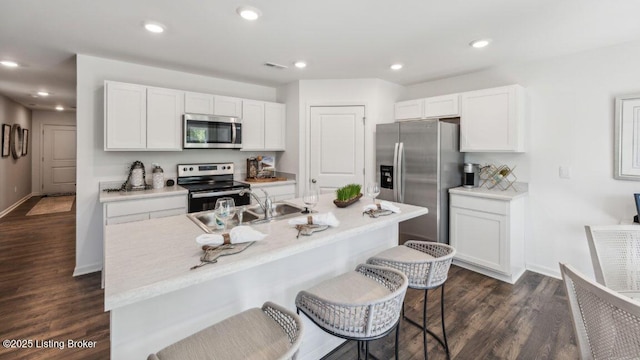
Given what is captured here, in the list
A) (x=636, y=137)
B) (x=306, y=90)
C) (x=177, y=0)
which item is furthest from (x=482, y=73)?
(x=177, y=0)

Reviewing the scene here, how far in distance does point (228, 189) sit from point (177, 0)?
2.02 meters

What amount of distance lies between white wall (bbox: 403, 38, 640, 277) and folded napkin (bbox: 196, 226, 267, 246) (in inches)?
130

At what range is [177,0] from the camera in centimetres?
205

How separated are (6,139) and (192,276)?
741 centimetres

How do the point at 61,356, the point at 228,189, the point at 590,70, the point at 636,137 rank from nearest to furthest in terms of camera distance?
the point at 61,356 < the point at 636,137 < the point at 590,70 < the point at 228,189

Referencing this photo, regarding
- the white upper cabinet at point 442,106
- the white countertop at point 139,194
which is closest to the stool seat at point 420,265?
the white upper cabinet at point 442,106

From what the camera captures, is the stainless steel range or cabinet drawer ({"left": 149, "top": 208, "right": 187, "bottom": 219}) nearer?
cabinet drawer ({"left": 149, "top": 208, "right": 187, "bottom": 219})

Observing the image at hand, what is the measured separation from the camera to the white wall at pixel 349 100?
407 cm

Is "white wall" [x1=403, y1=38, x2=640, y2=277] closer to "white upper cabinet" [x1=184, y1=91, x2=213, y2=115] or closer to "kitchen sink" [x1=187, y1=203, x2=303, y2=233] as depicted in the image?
"kitchen sink" [x1=187, y1=203, x2=303, y2=233]

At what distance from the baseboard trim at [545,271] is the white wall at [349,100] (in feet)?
6.87

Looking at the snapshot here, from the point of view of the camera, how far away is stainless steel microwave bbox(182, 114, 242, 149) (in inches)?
140

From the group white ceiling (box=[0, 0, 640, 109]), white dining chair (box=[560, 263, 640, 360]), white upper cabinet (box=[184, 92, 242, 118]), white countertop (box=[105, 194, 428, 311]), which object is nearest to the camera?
white dining chair (box=[560, 263, 640, 360])

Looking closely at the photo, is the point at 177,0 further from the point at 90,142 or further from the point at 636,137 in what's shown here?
the point at 636,137

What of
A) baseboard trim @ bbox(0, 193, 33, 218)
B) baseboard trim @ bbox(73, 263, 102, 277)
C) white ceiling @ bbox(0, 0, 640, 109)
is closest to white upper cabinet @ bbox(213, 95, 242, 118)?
white ceiling @ bbox(0, 0, 640, 109)
